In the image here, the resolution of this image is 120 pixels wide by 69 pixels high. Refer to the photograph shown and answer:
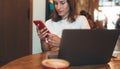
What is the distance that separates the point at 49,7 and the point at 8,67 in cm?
261

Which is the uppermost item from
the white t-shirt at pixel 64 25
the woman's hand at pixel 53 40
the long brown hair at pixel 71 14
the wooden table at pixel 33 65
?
the long brown hair at pixel 71 14

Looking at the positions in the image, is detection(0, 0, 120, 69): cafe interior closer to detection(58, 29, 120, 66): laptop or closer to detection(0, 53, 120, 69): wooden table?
detection(0, 53, 120, 69): wooden table

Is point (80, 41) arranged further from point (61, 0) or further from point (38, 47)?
point (38, 47)

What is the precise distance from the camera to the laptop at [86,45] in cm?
137

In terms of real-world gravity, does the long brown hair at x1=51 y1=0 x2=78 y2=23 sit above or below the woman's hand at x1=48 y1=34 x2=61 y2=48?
above

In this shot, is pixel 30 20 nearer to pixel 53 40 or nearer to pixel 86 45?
pixel 53 40

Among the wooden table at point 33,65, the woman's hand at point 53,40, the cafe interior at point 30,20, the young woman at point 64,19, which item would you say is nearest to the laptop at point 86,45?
the wooden table at point 33,65

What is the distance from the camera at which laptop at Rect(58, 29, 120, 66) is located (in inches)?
53.8

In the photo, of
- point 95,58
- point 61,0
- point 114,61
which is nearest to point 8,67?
point 95,58

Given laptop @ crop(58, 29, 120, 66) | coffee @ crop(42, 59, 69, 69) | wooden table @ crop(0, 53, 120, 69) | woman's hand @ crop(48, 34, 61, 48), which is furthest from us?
woman's hand @ crop(48, 34, 61, 48)

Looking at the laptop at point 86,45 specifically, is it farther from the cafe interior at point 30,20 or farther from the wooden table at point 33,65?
the cafe interior at point 30,20

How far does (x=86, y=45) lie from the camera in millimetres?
1413

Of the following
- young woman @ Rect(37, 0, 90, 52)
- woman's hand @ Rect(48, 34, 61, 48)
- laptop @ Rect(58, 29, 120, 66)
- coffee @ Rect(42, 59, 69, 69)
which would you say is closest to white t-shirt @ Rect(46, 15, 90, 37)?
young woman @ Rect(37, 0, 90, 52)

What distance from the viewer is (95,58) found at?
1506 mm
